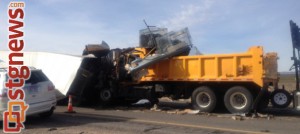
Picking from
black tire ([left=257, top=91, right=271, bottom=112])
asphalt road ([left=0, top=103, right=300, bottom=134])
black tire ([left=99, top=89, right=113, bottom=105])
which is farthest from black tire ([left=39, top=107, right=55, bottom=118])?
black tire ([left=257, top=91, right=271, bottom=112])

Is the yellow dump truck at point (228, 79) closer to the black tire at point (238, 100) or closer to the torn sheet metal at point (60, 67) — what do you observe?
the black tire at point (238, 100)

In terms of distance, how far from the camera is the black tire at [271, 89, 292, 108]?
14.5 meters

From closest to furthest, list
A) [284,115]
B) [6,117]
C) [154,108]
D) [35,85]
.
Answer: [6,117] < [35,85] < [284,115] < [154,108]

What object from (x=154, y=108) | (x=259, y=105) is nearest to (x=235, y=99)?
(x=259, y=105)

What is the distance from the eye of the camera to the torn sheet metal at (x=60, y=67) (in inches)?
675

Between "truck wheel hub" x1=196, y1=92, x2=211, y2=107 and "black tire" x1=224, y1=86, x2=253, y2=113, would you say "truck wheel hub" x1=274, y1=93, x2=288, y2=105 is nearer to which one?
"black tire" x1=224, y1=86, x2=253, y2=113

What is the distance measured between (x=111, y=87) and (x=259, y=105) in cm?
575

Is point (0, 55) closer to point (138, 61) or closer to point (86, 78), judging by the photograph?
point (86, 78)

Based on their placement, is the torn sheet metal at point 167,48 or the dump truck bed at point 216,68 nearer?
the dump truck bed at point 216,68

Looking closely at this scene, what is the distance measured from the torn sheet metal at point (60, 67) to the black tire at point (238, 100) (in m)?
5.65

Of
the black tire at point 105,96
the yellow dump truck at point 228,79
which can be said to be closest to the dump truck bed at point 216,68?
the yellow dump truck at point 228,79

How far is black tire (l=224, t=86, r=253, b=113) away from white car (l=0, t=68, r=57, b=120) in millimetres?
5515

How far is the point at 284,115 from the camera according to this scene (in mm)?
14781

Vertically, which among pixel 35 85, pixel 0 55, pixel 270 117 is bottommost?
pixel 270 117
